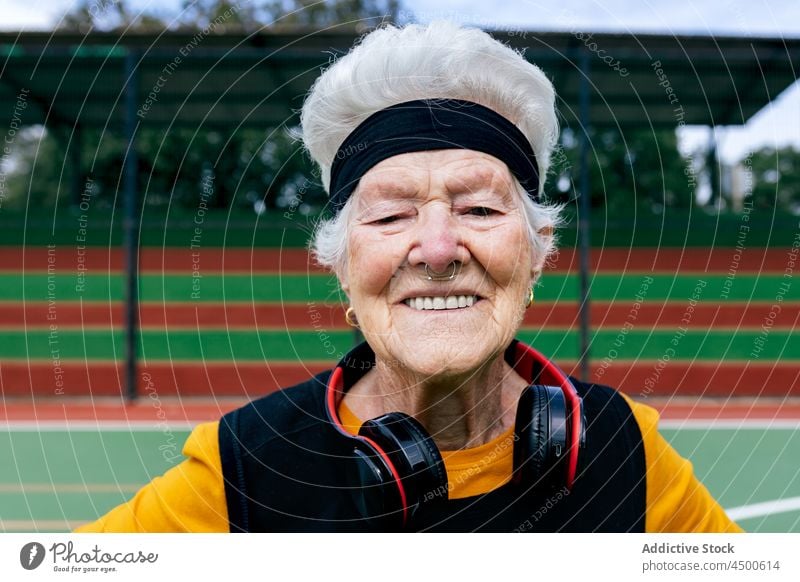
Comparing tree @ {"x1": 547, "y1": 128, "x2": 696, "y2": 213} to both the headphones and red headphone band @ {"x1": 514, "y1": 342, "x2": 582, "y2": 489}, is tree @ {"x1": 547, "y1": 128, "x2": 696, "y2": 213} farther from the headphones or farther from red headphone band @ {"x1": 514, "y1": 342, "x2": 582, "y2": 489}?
the headphones

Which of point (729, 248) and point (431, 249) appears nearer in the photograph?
point (431, 249)

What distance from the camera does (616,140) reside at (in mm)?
9133

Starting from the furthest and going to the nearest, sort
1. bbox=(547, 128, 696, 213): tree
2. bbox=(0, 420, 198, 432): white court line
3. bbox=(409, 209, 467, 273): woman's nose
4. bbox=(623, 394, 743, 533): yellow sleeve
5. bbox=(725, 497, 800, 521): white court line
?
bbox=(547, 128, 696, 213): tree, bbox=(0, 420, 198, 432): white court line, bbox=(725, 497, 800, 521): white court line, bbox=(623, 394, 743, 533): yellow sleeve, bbox=(409, 209, 467, 273): woman's nose

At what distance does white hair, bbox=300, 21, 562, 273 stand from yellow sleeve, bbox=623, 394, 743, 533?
Result: 538mm

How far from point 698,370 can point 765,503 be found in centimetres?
455

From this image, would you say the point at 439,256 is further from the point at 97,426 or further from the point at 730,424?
the point at 730,424

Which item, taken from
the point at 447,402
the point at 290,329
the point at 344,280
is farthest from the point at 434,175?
the point at 290,329

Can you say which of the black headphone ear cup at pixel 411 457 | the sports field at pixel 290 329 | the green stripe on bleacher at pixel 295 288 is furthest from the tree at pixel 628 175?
the black headphone ear cup at pixel 411 457

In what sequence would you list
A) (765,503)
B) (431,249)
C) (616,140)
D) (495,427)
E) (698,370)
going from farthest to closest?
(616,140) → (698,370) → (765,503) → (495,427) → (431,249)

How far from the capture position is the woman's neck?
4.79ft

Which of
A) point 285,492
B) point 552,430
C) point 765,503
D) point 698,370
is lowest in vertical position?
point 698,370

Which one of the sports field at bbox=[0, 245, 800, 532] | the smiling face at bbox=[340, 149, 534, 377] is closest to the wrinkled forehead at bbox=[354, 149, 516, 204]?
the smiling face at bbox=[340, 149, 534, 377]
